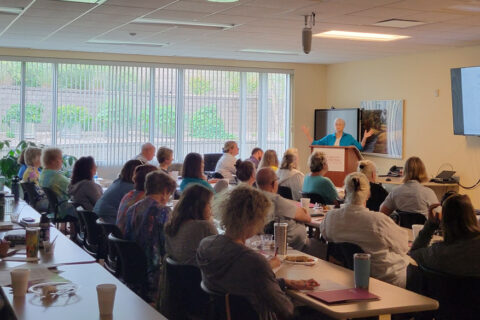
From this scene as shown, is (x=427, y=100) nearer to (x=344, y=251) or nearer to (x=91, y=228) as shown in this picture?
(x=91, y=228)

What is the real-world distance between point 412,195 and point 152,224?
8.94 ft

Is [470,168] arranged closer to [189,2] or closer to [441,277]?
[189,2]

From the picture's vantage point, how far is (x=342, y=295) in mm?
3221

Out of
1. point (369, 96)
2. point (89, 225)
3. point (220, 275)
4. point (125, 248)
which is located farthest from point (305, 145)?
point (220, 275)

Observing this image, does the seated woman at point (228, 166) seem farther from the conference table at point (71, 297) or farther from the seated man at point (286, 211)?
the conference table at point (71, 297)

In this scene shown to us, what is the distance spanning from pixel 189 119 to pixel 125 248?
8.16 meters

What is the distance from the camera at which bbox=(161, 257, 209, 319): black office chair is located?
11.5 ft

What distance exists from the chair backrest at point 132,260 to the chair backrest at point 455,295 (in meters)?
1.83

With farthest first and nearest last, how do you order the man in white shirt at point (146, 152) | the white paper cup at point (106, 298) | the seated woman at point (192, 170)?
1. the man in white shirt at point (146, 152)
2. the seated woman at point (192, 170)
3. the white paper cup at point (106, 298)

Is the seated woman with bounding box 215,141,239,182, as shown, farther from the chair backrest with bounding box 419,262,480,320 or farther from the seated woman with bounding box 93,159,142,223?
the chair backrest with bounding box 419,262,480,320

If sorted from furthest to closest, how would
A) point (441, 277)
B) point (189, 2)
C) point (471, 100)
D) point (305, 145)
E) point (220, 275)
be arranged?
point (305, 145) < point (471, 100) < point (189, 2) < point (441, 277) < point (220, 275)

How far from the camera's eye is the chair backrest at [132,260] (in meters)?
4.18

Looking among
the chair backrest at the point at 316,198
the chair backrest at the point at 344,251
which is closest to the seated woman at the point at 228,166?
the chair backrest at the point at 316,198

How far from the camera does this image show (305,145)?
42.7 ft
